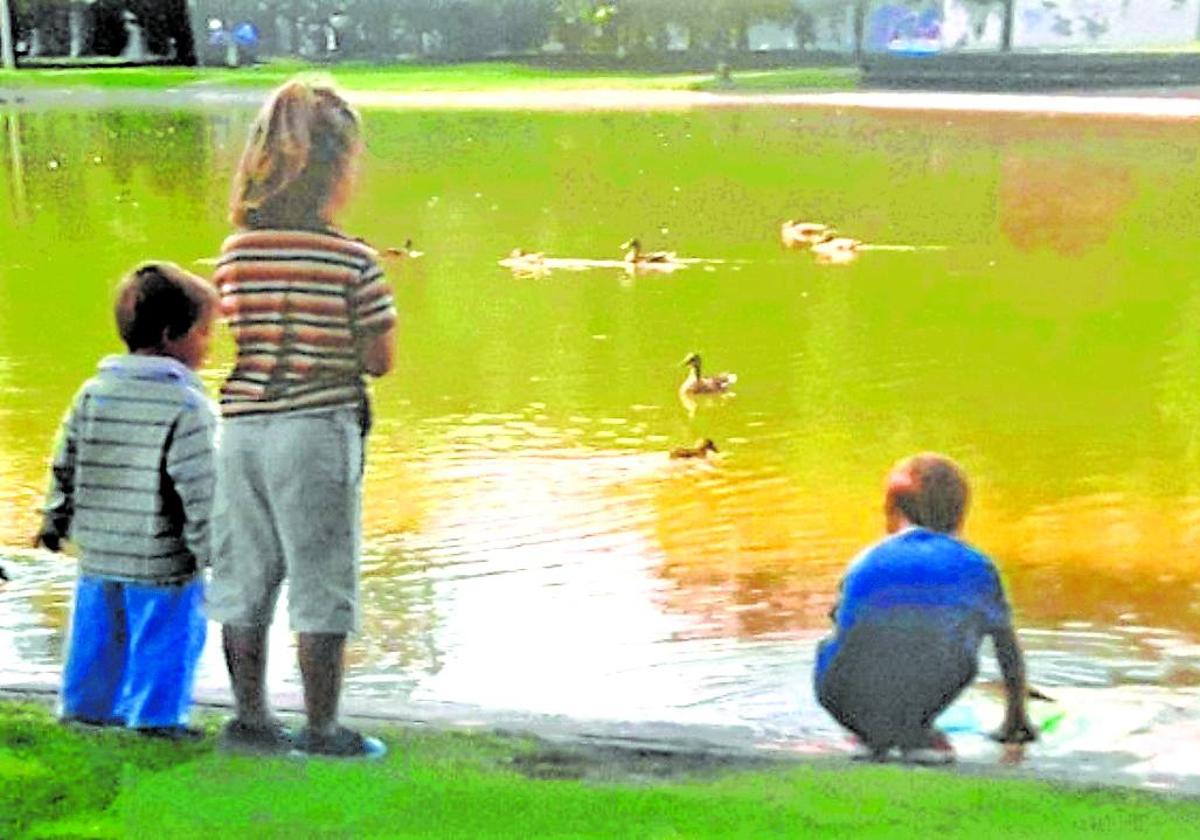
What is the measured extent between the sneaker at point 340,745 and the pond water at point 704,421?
1285 mm

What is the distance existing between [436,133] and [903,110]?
9.16m

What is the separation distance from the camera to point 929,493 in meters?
4.79

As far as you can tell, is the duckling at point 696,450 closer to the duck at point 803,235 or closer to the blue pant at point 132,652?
the blue pant at point 132,652

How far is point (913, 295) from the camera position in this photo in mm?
14266

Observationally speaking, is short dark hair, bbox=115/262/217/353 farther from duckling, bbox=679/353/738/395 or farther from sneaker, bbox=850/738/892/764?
duckling, bbox=679/353/738/395

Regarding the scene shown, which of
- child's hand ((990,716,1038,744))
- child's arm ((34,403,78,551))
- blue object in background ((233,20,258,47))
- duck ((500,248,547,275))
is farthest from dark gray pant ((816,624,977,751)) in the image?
blue object in background ((233,20,258,47))

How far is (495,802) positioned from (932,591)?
3.75 ft

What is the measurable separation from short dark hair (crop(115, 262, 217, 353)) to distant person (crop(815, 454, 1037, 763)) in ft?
4.97

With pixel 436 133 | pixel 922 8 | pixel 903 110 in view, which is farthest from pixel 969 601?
pixel 922 8

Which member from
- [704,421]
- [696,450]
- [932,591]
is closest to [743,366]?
[704,421]

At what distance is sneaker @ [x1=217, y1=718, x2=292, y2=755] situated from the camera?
4.46 meters

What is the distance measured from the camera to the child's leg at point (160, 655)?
4625 mm

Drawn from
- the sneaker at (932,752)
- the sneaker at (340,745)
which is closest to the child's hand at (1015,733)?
the sneaker at (932,752)

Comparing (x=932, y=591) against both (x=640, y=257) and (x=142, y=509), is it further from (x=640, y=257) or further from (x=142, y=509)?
(x=640, y=257)
